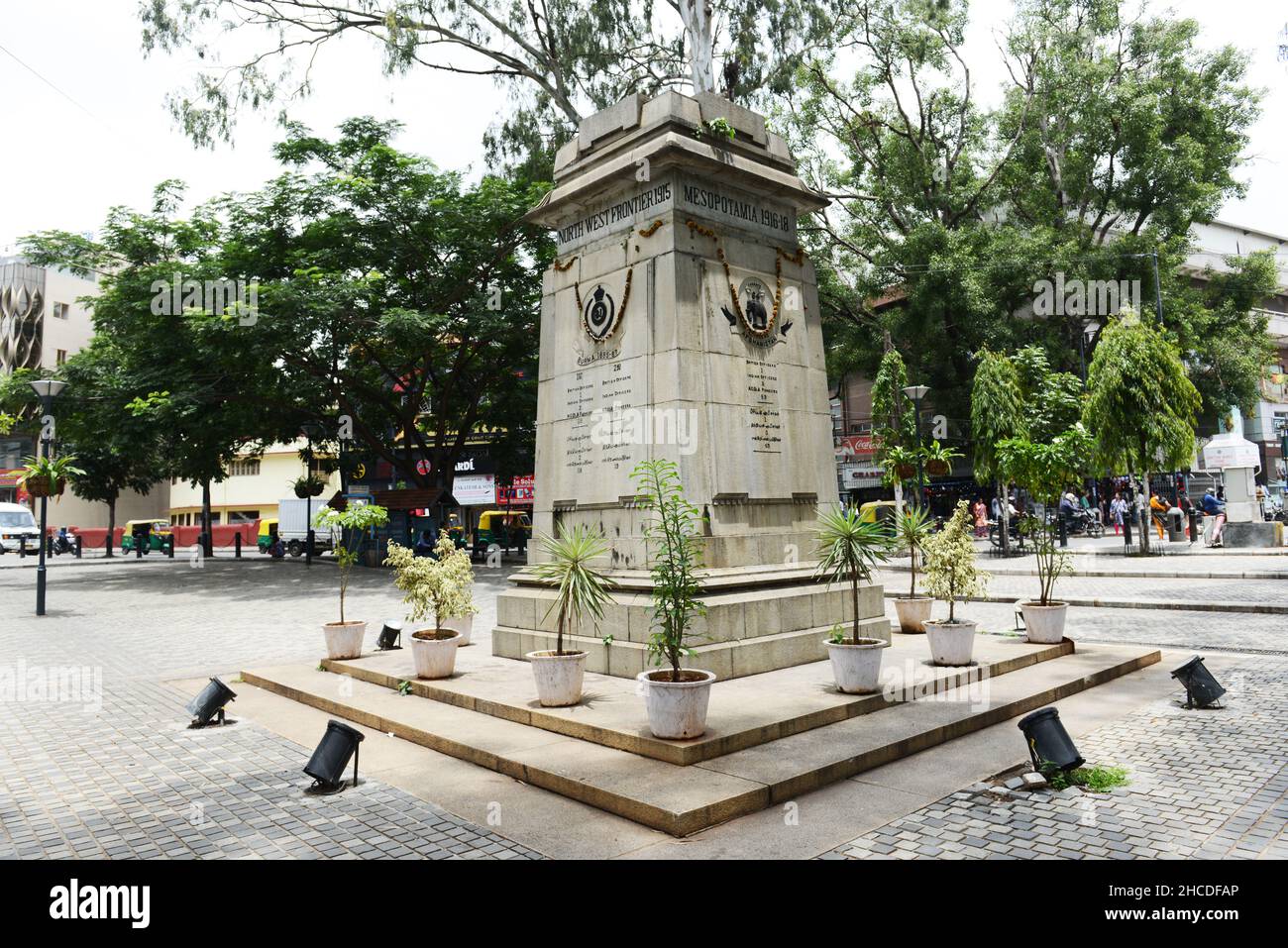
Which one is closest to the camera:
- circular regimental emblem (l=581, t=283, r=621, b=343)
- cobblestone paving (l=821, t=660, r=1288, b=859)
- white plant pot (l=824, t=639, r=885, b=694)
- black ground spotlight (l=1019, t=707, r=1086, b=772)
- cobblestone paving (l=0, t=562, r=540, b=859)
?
cobblestone paving (l=821, t=660, r=1288, b=859)

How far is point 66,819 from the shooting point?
5.34 meters

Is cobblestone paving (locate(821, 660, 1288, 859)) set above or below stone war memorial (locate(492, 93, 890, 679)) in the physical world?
below

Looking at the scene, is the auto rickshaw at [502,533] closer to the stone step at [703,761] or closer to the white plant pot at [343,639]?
the white plant pot at [343,639]

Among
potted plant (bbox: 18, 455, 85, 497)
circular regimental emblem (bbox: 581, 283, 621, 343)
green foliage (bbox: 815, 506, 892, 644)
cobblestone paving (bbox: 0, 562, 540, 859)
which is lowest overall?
cobblestone paving (bbox: 0, 562, 540, 859)

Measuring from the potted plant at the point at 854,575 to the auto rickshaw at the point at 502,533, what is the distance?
28.2 m

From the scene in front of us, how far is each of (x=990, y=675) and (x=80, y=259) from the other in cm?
2809

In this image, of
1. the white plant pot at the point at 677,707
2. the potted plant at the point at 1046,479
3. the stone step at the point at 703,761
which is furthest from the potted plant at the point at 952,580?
the white plant pot at the point at 677,707

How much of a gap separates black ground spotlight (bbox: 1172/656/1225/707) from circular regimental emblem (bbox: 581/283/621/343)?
6770 millimetres

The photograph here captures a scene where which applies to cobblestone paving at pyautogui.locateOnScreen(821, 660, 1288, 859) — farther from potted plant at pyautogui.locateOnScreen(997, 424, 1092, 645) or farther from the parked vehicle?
the parked vehicle

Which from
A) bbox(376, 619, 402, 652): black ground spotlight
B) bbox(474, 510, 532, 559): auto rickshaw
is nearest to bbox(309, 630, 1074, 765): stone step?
bbox(376, 619, 402, 652): black ground spotlight

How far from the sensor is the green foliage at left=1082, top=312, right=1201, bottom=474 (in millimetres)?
24422

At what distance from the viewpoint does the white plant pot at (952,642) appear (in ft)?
28.4

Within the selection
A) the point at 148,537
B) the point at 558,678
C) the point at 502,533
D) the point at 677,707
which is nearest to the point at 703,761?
the point at 677,707

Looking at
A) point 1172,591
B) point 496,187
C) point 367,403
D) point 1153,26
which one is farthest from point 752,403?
point 1153,26
